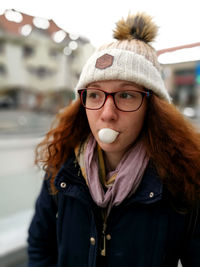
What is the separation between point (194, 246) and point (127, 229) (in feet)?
0.80

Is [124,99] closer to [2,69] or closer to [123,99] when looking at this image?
[123,99]

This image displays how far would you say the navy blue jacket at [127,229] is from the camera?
0.72 meters

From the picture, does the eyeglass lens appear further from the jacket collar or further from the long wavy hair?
the jacket collar

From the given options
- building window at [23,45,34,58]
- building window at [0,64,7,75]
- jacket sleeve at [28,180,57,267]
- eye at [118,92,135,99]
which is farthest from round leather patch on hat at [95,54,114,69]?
building window at [0,64,7,75]

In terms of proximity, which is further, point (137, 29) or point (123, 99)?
point (137, 29)

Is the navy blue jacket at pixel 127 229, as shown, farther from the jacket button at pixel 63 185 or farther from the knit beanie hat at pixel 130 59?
the knit beanie hat at pixel 130 59

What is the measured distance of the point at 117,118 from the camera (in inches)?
28.7

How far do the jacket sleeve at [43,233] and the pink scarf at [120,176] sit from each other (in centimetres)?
25

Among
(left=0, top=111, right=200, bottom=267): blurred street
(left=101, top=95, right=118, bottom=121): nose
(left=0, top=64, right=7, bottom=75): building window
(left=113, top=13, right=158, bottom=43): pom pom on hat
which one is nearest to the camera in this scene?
(left=101, top=95, right=118, bottom=121): nose

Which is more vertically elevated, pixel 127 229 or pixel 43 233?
pixel 127 229

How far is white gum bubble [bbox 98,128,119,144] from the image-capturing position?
720 mm

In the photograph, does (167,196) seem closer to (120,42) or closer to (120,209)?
(120,209)

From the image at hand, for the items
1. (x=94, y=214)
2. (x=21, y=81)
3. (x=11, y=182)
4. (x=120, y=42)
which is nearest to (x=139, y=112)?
(x=120, y=42)

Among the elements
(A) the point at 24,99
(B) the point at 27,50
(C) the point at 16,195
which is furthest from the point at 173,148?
(A) the point at 24,99
